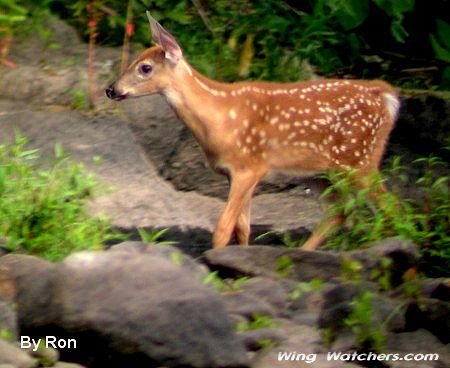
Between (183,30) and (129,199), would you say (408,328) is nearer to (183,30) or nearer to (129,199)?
(129,199)

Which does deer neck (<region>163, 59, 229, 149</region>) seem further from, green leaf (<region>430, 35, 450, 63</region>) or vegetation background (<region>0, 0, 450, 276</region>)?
green leaf (<region>430, 35, 450, 63</region>)

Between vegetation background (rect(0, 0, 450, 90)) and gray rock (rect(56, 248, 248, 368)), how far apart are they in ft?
14.4

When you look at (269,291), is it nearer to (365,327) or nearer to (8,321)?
(365,327)

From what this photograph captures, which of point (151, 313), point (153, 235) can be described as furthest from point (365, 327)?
point (153, 235)

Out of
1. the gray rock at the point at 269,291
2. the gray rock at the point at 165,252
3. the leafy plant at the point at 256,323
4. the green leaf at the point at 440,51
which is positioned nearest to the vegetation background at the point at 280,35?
the green leaf at the point at 440,51

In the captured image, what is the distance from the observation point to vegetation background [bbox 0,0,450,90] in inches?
404

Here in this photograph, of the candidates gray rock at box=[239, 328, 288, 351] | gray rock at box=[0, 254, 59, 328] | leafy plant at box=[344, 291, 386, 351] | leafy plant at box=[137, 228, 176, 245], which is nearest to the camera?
gray rock at box=[0, 254, 59, 328]

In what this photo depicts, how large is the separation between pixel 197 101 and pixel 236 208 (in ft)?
2.60

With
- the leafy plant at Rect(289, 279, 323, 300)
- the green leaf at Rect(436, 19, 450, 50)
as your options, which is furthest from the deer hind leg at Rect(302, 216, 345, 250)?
the green leaf at Rect(436, 19, 450, 50)

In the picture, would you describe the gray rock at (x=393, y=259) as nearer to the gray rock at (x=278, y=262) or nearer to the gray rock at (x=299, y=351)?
the gray rock at (x=278, y=262)

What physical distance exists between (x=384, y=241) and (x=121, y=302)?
2182mm

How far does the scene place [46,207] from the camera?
782cm

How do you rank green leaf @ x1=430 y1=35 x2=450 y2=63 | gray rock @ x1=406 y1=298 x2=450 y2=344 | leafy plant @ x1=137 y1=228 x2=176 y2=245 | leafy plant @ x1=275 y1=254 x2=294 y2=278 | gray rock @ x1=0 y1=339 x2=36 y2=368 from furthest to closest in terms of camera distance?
green leaf @ x1=430 y1=35 x2=450 y2=63, leafy plant @ x1=137 y1=228 x2=176 y2=245, leafy plant @ x1=275 y1=254 x2=294 y2=278, gray rock @ x1=406 y1=298 x2=450 y2=344, gray rock @ x1=0 y1=339 x2=36 y2=368

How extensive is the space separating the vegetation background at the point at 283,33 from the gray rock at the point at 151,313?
438 centimetres
